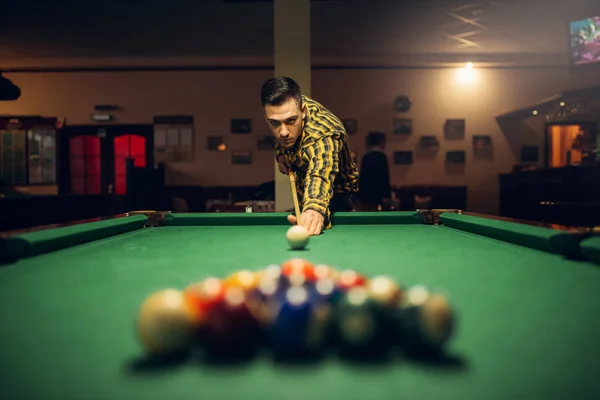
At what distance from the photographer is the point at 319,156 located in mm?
2650

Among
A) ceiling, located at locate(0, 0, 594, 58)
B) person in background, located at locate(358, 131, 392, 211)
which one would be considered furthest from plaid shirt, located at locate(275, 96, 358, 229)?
ceiling, located at locate(0, 0, 594, 58)

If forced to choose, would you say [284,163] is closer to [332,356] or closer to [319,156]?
[319,156]

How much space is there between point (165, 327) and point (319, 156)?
2025 mm

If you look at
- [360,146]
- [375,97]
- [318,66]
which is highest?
[318,66]

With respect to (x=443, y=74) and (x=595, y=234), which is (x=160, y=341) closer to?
(x=595, y=234)

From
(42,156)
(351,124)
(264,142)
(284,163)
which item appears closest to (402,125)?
(351,124)

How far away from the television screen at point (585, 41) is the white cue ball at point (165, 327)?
6553 mm

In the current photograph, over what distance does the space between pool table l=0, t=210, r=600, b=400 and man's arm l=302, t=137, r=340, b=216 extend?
0.26 meters

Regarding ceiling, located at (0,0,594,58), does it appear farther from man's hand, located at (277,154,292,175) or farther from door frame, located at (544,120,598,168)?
man's hand, located at (277,154,292,175)

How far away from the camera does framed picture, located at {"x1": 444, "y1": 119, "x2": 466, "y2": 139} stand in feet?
28.8

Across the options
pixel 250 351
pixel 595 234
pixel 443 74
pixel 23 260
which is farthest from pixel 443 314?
pixel 443 74

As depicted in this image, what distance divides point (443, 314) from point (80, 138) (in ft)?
30.9

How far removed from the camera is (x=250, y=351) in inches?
28.3

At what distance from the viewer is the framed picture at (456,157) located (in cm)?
882
